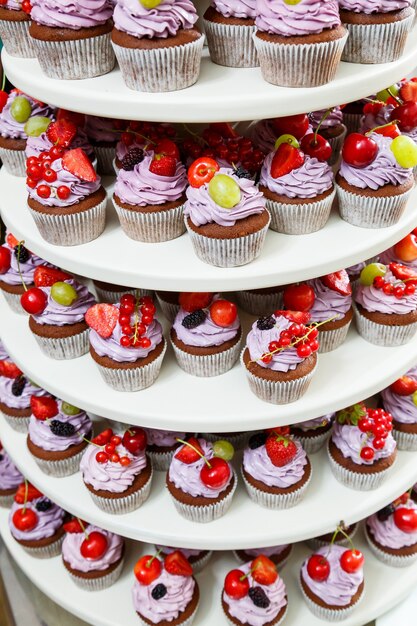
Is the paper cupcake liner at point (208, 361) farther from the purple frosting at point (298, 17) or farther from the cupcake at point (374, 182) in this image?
the purple frosting at point (298, 17)

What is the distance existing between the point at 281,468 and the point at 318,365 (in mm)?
314

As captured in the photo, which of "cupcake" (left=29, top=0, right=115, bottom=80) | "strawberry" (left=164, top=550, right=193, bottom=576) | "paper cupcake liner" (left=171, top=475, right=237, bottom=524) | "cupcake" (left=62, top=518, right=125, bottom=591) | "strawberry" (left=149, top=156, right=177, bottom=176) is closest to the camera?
"cupcake" (left=29, top=0, right=115, bottom=80)

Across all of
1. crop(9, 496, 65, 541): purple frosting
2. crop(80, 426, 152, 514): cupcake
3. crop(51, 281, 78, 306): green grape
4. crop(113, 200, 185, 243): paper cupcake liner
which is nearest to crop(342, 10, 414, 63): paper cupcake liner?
crop(113, 200, 185, 243): paper cupcake liner

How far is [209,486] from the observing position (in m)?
1.81

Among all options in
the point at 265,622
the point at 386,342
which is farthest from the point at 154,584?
the point at 386,342

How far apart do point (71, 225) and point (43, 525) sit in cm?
116

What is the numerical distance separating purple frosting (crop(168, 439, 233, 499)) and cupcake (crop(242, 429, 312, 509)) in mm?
79

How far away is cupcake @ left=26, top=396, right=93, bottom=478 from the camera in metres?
2.05

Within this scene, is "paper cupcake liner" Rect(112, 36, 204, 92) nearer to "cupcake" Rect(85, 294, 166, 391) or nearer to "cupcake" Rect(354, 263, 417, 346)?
"cupcake" Rect(85, 294, 166, 391)

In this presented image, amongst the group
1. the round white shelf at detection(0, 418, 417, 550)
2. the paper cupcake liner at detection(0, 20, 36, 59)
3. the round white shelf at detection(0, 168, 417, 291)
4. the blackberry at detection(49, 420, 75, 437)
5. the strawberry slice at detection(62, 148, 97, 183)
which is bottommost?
the round white shelf at detection(0, 418, 417, 550)

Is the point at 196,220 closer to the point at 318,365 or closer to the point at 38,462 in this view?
the point at 318,365

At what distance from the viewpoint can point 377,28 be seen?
154 cm

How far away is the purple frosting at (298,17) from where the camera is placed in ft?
4.64

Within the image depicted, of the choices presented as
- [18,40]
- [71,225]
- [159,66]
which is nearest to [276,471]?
[71,225]
